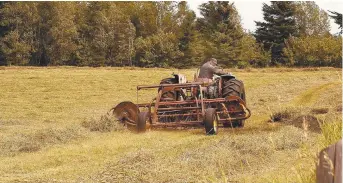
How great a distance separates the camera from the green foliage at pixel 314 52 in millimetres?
41094

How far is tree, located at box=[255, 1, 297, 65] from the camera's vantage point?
4300cm

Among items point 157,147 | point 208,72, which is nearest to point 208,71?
point 208,72

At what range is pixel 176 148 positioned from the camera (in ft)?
28.1

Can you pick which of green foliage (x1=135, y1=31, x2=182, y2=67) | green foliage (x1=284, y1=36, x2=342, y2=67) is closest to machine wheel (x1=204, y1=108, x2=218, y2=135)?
green foliage (x1=284, y1=36, x2=342, y2=67)

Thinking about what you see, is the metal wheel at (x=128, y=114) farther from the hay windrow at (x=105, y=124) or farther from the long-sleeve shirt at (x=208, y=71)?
the long-sleeve shirt at (x=208, y=71)

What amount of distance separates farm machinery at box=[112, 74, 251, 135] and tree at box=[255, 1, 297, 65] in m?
30.7

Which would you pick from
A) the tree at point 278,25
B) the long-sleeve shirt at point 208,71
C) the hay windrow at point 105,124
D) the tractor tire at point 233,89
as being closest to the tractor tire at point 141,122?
the hay windrow at point 105,124

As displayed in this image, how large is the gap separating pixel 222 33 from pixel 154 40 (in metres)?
6.63

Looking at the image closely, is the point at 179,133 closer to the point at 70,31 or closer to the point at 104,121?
the point at 104,121

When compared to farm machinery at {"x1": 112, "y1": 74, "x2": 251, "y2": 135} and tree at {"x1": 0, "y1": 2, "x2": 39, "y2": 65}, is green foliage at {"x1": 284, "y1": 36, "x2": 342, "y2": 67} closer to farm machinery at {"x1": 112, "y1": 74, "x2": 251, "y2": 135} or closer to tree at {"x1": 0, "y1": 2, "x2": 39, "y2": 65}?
tree at {"x1": 0, "y1": 2, "x2": 39, "y2": 65}

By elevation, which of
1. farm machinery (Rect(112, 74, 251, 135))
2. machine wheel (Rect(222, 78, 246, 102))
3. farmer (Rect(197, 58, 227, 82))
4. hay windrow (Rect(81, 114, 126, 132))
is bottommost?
hay windrow (Rect(81, 114, 126, 132))

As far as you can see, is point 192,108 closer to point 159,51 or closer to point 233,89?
point 233,89

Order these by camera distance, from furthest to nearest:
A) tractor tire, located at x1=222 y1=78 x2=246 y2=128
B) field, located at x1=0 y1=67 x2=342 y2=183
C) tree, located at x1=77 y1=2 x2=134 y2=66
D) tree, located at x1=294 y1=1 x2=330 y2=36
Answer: tree, located at x1=294 y1=1 x2=330 y2=36, tree, located at x1=77 y1=2 x2=134 y2=66, tractor tire, located at x1=222 y1=78 x2=246 y2=128, field, located at x1=0 y1=67 x2=342 y2=183

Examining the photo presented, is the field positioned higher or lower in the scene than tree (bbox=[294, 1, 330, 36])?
lower
